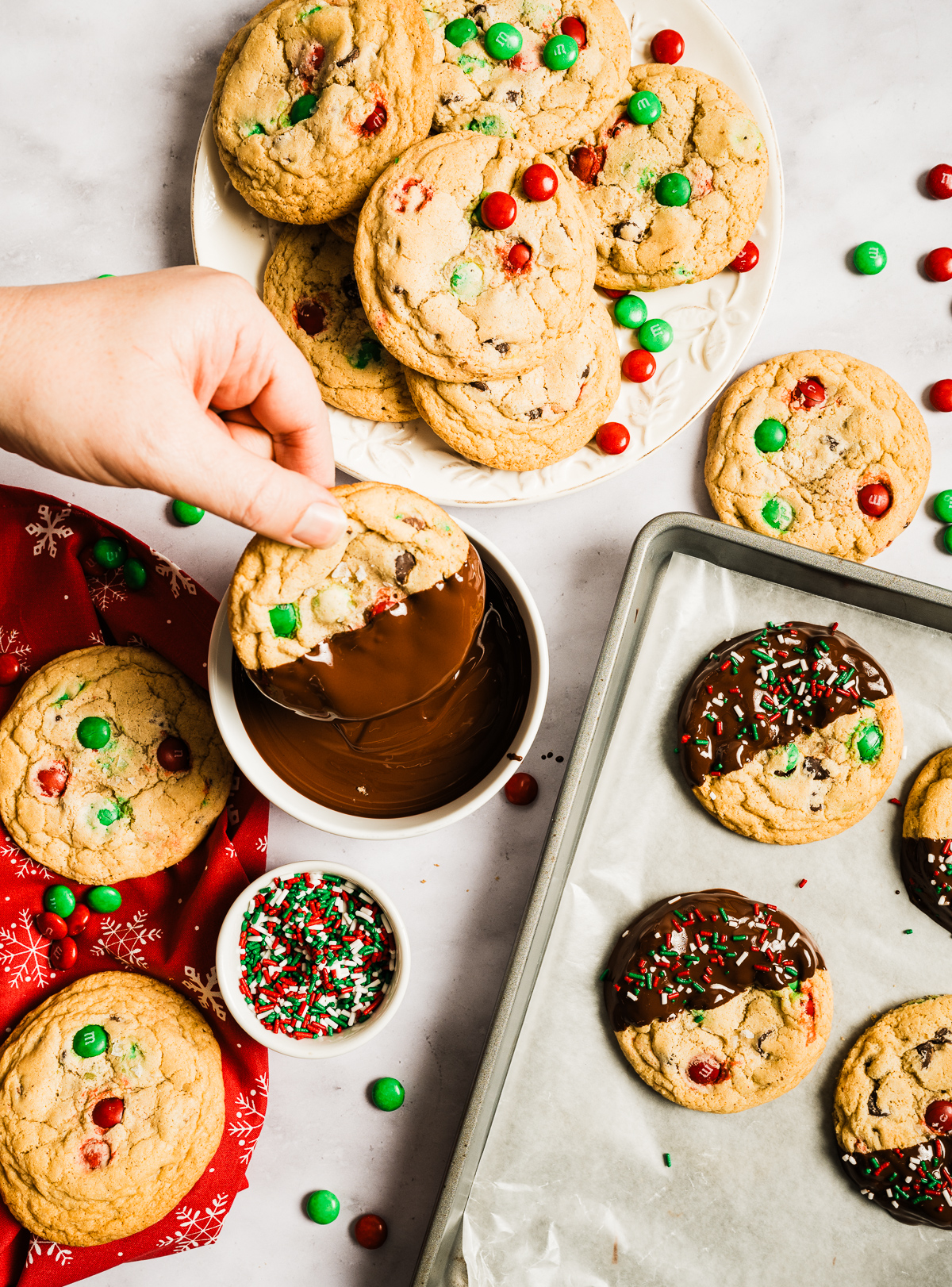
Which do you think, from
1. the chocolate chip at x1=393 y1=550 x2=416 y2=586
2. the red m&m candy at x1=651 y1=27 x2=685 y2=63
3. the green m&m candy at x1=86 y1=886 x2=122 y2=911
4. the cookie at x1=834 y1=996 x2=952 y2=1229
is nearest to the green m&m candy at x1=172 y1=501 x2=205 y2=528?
the chocolate chip at x1=393 y1=550 x2=416 y2=586

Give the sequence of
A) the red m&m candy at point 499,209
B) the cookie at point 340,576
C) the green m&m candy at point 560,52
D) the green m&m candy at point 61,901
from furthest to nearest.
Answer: the green m&m candy at point 61,901, the green m&m candy at point 560,52, the red m&m candy at point 499,209, the cookie at point 340,576

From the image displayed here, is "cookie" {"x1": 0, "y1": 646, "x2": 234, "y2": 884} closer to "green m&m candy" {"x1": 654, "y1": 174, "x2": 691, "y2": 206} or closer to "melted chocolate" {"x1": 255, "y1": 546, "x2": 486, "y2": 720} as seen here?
"melted chocolate" {"x1": 255, "y1": 546, "x2": 486, "y2": 720}

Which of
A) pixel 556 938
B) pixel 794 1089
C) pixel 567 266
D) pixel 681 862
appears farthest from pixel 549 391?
pixel 794 1089

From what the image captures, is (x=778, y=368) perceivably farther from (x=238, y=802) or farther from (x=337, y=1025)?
(x=337, y=1025)

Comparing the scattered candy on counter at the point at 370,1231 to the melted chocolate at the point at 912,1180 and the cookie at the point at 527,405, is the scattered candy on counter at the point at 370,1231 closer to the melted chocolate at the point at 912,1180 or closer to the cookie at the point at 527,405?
the melted chocolate at the point at 912,1180

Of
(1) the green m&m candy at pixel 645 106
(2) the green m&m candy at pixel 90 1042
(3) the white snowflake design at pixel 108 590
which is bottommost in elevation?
(2) the green m&m candy at pixel 90 1042

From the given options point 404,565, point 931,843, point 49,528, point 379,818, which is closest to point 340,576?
point 404,565

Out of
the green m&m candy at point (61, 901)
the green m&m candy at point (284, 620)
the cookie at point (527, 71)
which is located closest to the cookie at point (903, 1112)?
the green m&m candy at point (284, 620)
